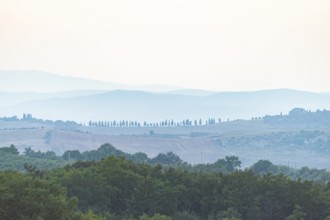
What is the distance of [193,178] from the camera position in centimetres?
6009

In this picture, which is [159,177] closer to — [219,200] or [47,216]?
[219,200]

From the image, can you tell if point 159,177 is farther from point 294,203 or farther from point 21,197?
point 21,197

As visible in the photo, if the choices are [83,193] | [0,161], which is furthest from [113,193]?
[0,161]

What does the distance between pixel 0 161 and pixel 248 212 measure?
46024 millimetres

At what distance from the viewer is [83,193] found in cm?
5534

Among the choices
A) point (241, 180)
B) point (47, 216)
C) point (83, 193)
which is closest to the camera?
point (47, 216)

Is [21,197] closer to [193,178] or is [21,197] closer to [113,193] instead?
[113,193]

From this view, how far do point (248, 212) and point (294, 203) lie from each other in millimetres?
2763

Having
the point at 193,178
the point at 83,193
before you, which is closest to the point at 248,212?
the point at 193,178

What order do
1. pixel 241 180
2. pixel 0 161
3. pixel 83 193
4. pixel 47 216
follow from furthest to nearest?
pixel 0 161
pixel 241 180
pixel 83 193
pixel 47 216

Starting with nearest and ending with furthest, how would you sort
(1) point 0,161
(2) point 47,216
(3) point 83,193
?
(2) point 47,216
(3) point 83,193
(1) point 0,161

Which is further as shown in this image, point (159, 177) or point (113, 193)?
point (159, 177)

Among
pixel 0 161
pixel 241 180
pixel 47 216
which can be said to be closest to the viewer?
pixel 47 216

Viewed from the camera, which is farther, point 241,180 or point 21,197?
point 241,180
